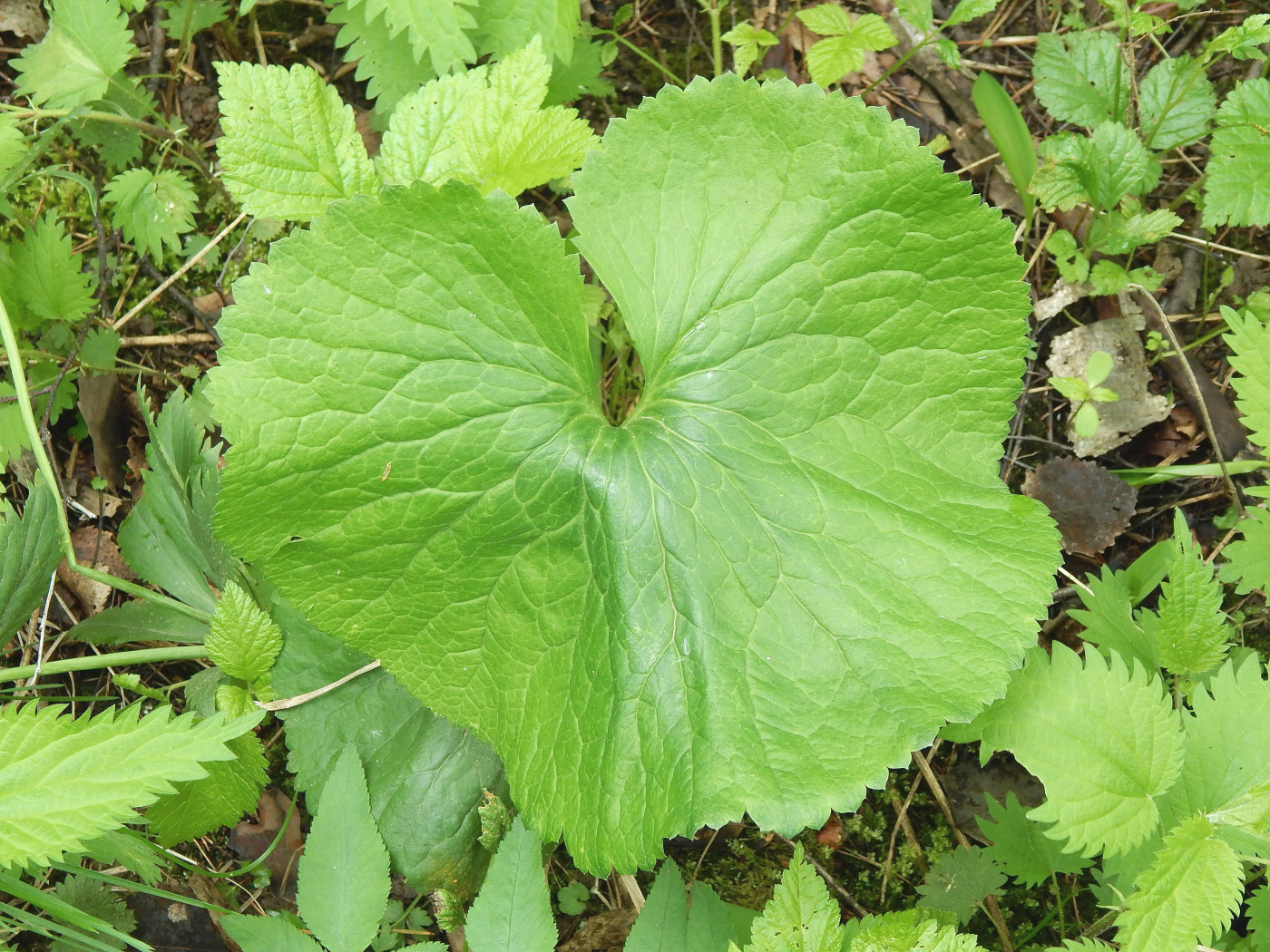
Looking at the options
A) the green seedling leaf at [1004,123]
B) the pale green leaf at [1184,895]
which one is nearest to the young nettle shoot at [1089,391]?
the green seedling leaf at [1004,123]

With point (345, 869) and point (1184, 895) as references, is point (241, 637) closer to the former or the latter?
point (345, 869)

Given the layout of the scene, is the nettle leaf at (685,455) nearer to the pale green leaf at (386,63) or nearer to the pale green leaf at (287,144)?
the pale green leaf at (287,144)

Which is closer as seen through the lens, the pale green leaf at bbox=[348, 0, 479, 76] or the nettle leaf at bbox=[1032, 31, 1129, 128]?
the pale green leaf at bbox=[348, 0, 479, 76]

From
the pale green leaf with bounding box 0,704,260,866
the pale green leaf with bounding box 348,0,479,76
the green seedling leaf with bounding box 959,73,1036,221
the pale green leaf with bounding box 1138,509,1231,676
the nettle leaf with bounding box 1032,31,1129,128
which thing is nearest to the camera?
the pale green leaf with bounding box 0,704,260,866

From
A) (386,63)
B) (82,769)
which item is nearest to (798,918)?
(82,769)

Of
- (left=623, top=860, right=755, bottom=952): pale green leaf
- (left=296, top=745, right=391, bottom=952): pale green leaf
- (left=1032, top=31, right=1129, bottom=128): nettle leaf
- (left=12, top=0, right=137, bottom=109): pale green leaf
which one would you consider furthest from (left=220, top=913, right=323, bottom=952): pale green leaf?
(left=1032, top=31, right=1129, bottom=128): nettle leaf

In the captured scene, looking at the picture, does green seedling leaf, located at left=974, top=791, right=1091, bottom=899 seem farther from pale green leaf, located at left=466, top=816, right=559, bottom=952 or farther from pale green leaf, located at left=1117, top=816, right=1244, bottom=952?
pale green leaf, located at left=466, top=816, right=559, bottom=952

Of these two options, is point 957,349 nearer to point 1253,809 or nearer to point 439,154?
point 1253,809
